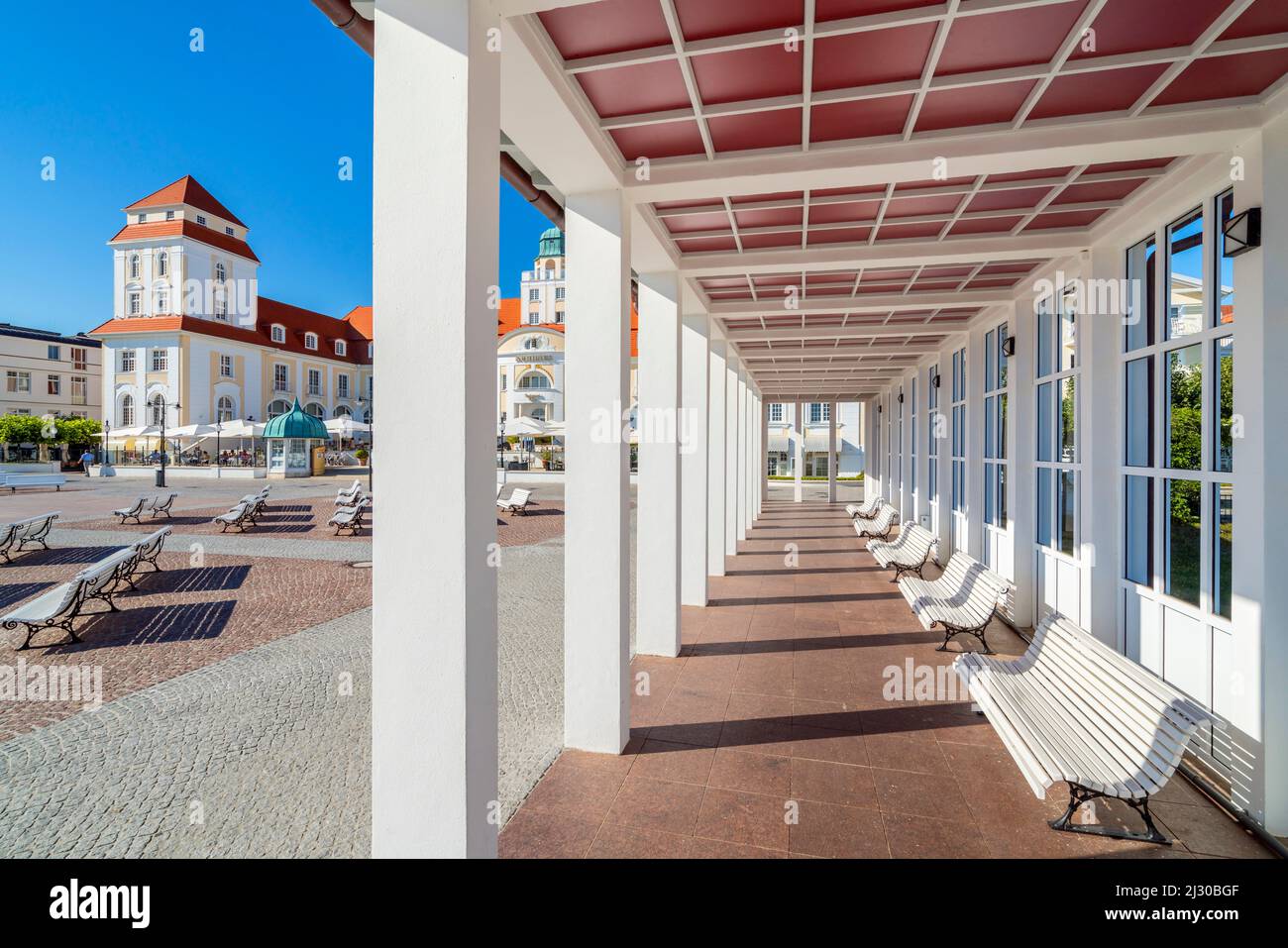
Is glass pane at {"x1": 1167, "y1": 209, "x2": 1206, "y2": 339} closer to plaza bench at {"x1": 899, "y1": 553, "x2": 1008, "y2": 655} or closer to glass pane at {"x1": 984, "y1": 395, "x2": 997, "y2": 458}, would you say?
plaza bench at {"x1": 899, "y1": 553, "x2": 1008, "y2": 655}

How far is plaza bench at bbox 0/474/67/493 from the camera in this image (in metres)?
27.0

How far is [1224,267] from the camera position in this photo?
4.23m

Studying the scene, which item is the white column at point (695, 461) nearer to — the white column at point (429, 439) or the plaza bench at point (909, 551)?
the plaza bench at point (909, 551)

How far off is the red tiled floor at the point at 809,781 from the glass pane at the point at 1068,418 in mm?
2278

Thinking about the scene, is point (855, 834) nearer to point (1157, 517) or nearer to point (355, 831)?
point (355, 831)

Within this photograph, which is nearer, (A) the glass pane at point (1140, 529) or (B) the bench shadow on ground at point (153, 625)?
(A) the glass pane at point (1140, 529)

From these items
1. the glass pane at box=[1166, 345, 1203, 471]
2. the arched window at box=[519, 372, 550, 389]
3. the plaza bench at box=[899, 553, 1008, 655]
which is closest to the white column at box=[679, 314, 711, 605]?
the plaza bench at box=[899, 553, 1008, 655]

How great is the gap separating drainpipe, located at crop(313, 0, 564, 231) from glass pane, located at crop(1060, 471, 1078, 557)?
575 cm

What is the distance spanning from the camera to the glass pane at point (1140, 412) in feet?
16.8

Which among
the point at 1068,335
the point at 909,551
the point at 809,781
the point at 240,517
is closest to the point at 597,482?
the point at 809,781

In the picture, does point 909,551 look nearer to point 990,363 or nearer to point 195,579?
point 990,363

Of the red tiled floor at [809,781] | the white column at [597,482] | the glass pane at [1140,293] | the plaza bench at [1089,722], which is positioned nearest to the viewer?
the plaza bench at [1089,722]

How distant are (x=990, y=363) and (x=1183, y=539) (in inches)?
228

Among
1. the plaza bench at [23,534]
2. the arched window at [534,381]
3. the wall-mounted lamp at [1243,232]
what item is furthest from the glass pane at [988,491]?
the arched window at [534,381]
